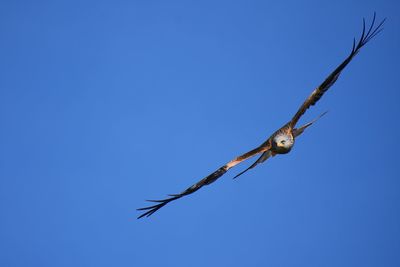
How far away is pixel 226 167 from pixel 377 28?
3354mm

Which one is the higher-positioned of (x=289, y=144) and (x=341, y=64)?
(x=341, y=64)

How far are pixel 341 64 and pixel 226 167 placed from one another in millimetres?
2614

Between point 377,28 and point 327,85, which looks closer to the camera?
point 377,28

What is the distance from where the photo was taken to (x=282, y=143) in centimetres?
1210

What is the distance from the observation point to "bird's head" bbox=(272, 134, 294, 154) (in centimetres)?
1209

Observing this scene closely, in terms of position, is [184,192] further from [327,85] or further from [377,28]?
[377,28]

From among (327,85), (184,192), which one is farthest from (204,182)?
(327,85)

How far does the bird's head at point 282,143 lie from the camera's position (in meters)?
12.1

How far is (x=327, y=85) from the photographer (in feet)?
40.3

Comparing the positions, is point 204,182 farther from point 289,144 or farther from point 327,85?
point 327,85

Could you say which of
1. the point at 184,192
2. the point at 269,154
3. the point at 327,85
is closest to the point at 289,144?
the point at 269,154

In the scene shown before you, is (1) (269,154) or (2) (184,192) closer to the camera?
(2) (184,192)

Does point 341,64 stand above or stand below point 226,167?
above

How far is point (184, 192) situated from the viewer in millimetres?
11641
